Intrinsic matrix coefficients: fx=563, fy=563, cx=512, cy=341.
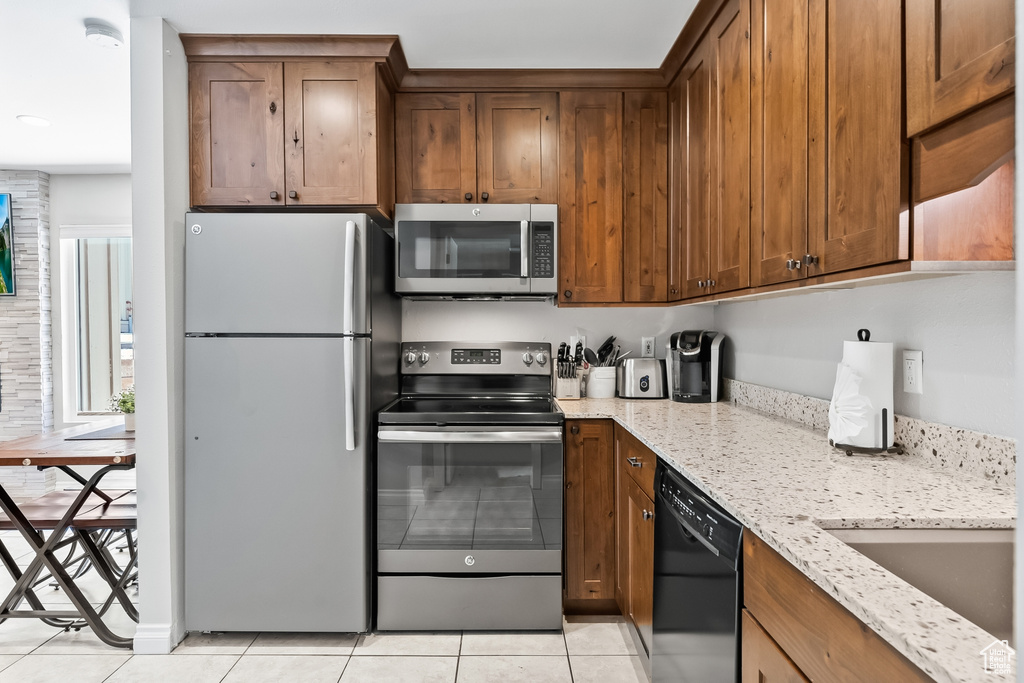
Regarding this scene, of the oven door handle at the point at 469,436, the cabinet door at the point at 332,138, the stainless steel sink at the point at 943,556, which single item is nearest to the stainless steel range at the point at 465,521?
the oven door handle at the point at 469,436

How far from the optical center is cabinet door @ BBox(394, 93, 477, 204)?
8.60 feet

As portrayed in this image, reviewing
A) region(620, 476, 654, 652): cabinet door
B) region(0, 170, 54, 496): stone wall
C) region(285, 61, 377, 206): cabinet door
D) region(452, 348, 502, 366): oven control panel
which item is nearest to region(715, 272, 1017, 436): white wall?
region(620, 476, 654, 652): cabinet door

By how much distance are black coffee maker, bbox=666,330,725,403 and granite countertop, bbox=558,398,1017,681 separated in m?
0.58

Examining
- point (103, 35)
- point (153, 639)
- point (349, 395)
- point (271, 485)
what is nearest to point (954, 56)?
point (349, 395)

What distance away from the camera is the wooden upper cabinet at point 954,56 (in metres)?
0.89

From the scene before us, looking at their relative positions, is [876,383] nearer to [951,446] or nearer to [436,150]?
[951,446]

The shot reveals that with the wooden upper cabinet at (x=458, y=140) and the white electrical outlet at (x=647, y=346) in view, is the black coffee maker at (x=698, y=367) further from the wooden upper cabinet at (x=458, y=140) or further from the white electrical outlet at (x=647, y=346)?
the wooden upper cabinet at (x=458, y=140)

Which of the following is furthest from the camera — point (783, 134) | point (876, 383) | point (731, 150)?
point (731, 150)

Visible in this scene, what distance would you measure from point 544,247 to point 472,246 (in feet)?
1.08

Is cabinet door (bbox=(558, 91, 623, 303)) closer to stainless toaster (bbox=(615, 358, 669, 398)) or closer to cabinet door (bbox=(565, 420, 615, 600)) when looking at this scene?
stainless toaster (bbox=(615, 358, 669, 398))

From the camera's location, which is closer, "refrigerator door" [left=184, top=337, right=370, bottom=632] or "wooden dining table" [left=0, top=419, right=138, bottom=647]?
"wooden dining table" [left=0, top=419, right=138, bottom=647]

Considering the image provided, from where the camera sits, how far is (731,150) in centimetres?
193

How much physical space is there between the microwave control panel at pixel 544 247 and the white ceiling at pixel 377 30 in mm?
730

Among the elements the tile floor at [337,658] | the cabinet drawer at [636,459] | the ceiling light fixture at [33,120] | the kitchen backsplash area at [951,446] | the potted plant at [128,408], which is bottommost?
the tile floor at [337,658]
